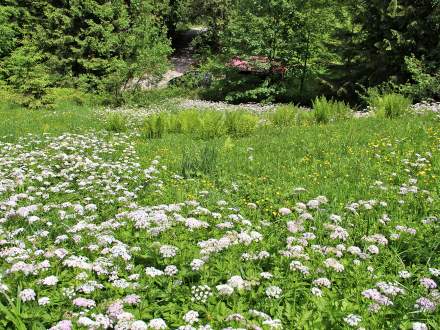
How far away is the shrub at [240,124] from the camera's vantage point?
40.3ft

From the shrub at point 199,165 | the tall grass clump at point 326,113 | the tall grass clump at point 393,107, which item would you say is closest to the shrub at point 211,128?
the tall grass clump at point 326,113

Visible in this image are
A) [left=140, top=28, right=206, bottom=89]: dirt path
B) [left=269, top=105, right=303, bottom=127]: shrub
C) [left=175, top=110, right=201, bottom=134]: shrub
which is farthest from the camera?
Result: [left=140, top=28, right=206, bottom=89]: dirt path

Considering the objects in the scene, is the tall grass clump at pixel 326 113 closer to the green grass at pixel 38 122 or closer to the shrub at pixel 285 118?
the shrub at pixel 285 118

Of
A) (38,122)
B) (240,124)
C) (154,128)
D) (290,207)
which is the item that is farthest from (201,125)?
(290,207)

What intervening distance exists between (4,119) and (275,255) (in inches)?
546

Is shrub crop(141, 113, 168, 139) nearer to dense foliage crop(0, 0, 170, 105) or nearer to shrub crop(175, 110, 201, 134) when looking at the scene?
shrub crop(175, 110, 201, 134)

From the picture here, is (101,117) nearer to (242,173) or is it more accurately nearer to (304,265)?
(242,173)

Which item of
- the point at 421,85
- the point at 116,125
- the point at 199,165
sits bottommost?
the point at 116,125

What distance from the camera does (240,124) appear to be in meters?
12.4

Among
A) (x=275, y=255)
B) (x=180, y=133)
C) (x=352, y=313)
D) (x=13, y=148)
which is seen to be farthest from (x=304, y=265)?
(x=180, y=133)

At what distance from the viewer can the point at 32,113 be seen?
651 inches

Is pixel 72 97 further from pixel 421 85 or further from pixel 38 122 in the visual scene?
pixel 421 85

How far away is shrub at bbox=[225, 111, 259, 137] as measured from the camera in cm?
1228

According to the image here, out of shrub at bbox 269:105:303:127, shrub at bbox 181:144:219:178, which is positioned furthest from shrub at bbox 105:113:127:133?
shrub at bbox 181:144:219:178
